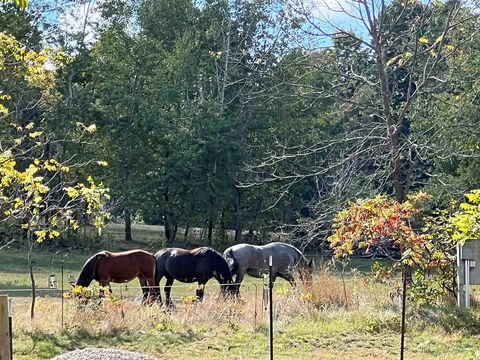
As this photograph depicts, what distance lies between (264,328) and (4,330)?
6.04 meters

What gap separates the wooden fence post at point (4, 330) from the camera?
209 inches

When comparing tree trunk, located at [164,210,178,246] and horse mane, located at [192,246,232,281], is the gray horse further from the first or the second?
tree trunk, located at [164,210,178,246]

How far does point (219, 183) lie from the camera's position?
34.8 meters

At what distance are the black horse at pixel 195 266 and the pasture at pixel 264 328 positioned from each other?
99.2 inches

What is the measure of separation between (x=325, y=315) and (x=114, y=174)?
24.2m

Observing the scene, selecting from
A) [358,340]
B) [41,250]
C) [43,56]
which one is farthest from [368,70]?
[41,250]

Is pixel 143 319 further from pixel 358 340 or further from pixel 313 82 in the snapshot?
pixel 313 82

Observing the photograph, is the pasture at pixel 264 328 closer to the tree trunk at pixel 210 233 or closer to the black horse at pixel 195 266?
the black horse at pixel 195 266

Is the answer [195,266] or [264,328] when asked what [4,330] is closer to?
[264,328]

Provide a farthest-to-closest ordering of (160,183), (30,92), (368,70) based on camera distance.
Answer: (160,183), (30,92), (368,70)

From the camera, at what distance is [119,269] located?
47.5 ft

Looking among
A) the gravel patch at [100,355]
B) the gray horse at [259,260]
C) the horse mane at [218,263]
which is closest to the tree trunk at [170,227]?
the gray horse at [259,260]

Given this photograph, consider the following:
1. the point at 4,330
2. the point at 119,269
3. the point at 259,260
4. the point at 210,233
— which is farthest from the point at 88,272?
the point at 210,233

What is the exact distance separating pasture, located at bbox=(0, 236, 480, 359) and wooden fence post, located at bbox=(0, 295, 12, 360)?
407cm
